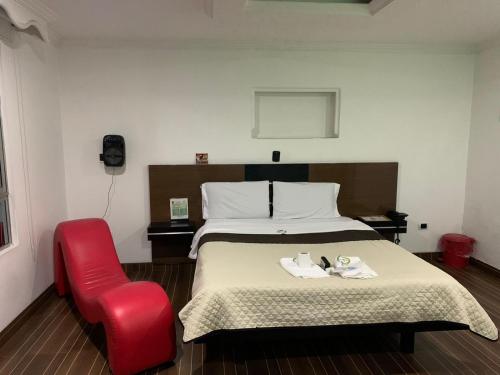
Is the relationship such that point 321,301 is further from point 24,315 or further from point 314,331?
point 24,315

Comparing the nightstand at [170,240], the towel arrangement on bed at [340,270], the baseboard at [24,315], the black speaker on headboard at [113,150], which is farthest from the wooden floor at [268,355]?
the black speaker on headboard at [113,150]

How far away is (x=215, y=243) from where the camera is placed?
300 cm

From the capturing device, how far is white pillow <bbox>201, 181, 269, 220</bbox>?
3.84 metres

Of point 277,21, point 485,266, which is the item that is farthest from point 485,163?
point 277,21

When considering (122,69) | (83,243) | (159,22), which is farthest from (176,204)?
(159,22)

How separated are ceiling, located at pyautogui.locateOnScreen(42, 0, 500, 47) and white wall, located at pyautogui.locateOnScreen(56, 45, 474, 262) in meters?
0.26

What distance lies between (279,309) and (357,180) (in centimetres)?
243

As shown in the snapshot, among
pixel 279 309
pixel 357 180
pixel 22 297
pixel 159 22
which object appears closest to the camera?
pixel 279 309

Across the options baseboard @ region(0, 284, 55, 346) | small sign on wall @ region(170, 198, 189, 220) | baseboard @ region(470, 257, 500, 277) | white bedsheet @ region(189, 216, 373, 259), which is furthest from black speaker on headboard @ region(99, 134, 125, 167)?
baseboard @ region(470, 257, 500, 277)

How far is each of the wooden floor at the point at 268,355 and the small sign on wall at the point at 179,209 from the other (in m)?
1.44

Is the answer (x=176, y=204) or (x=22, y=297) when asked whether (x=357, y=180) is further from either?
(x=22, y=297)

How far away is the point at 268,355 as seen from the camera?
2500mm

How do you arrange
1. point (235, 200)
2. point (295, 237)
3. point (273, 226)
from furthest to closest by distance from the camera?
point (235, 200)
point (273, 226)
point (295, 237)

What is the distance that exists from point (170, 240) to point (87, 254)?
3.27 ft
